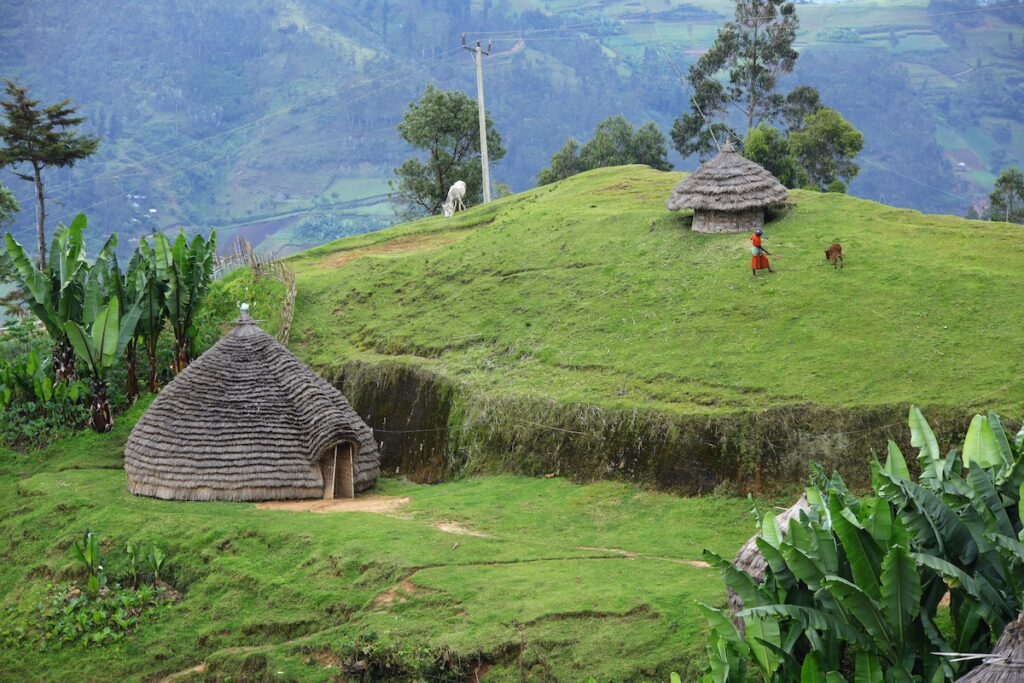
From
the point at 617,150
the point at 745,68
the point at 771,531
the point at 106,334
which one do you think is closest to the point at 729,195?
the point at 106,334

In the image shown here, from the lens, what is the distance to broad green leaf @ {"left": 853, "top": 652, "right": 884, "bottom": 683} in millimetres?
11523

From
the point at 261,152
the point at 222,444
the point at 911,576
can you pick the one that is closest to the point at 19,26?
the point at 261,152

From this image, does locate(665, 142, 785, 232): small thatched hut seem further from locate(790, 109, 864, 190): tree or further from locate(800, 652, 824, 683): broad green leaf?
locate(790, 109, 864, 190): tree

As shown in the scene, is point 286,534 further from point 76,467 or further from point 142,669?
point 76,467

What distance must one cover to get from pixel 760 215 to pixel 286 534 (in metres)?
13.9

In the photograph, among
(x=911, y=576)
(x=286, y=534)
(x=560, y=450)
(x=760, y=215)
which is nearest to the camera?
(x=911, y=576)

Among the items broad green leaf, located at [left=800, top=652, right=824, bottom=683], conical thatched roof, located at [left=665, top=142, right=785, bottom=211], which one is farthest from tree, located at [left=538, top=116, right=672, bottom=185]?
broad green leaf, located at [left=800, top=652, right=824, bottom=683]

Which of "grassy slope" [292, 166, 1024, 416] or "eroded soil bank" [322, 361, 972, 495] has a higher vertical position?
"grassy slope" [292, 166, 1024, 416]

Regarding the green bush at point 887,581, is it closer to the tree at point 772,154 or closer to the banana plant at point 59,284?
the banana plant at point 59,284

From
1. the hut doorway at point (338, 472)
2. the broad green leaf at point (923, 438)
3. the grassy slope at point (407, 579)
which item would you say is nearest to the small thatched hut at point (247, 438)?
the hut doorway at point (338, 472)

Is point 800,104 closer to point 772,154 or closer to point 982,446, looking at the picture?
point 772,154

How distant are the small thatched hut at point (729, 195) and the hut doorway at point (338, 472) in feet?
33.7

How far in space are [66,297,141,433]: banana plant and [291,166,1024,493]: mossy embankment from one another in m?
4.21

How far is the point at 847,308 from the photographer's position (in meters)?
22.6
